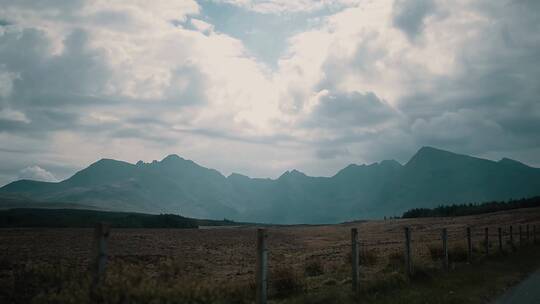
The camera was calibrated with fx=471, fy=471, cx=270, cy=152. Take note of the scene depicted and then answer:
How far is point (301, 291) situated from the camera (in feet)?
49.0

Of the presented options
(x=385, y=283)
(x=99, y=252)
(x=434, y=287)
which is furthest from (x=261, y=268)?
(x=434, y=287)

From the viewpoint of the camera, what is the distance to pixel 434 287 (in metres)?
16.0

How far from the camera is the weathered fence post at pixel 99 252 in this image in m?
8.66

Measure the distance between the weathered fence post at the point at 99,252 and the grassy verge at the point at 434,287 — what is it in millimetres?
5564

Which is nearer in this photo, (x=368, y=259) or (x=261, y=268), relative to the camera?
(x=261, y=268)

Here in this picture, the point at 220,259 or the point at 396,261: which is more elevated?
the point at 396,261

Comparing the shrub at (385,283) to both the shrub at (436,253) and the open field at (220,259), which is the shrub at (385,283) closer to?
the open field at (220,259)

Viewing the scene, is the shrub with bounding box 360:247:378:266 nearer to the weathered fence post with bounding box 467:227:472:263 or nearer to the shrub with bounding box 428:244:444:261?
the shrub with bounding box 428:244:444:261

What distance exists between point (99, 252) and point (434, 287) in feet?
38.3

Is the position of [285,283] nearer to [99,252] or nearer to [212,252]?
[99,252]

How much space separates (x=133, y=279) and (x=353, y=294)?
6.65 metres

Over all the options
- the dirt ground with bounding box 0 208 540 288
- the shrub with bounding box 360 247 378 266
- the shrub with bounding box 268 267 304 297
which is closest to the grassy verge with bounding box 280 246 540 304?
the shrub with bounding box 268 267 304 297

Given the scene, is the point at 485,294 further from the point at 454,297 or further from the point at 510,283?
the point at 510,283

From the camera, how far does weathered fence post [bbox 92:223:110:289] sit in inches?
341
